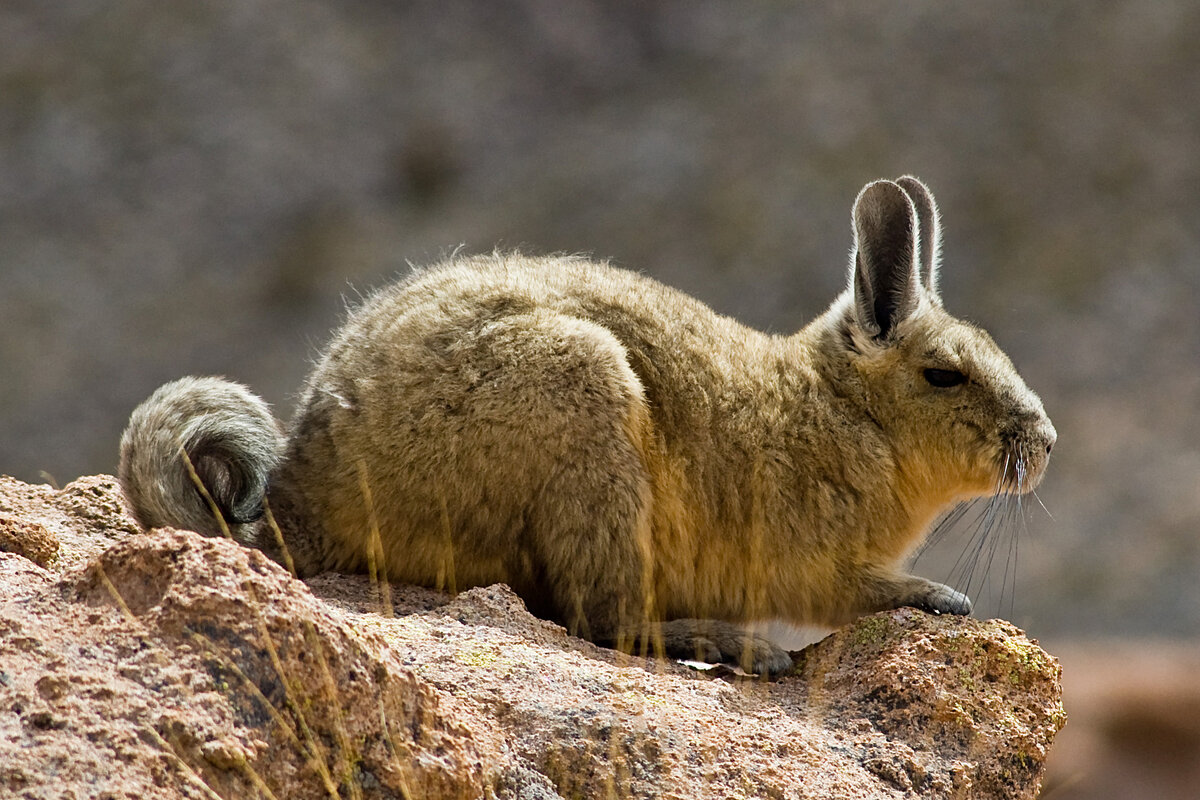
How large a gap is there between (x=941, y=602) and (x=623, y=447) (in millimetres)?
1438

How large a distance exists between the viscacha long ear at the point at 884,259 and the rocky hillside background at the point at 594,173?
10.0 m

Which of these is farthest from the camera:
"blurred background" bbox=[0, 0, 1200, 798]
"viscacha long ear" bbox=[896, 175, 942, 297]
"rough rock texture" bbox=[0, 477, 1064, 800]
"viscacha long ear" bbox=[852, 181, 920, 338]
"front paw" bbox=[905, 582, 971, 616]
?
"blurred background" bbox=[0, 0, 1200, 798]

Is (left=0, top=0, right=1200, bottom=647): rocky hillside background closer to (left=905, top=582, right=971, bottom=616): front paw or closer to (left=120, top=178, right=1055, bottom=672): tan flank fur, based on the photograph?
(left=120, top=178, right=1055, bottom=672): tan flank fur

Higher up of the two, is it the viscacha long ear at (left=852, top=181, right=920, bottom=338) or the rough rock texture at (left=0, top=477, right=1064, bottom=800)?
the viscacha long ear at (left=852, top=181, right=920, bottom=338)

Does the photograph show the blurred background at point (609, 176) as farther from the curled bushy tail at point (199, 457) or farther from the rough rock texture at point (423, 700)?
the curled bushy tail at point (199, 457)

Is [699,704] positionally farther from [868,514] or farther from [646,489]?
[868,514]

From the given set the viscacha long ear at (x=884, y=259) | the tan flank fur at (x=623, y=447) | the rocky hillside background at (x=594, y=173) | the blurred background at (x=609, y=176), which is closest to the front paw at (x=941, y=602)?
the tan flank fur at (x=623, y=447)

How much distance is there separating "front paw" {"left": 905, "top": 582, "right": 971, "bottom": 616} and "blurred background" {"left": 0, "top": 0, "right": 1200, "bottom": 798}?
989 centimetres

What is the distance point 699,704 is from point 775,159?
1520 centimetres

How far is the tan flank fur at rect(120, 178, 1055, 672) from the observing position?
17.4 feet

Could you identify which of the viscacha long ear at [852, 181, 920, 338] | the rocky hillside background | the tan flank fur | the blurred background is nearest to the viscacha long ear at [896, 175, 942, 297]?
the tan flank fur

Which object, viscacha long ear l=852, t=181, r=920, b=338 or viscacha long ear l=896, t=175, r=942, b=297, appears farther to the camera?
viscacha long ear l=896, t=175, r=942, b=297

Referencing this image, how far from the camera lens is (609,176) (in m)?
19.2

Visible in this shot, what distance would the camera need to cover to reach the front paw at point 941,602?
553 cm
